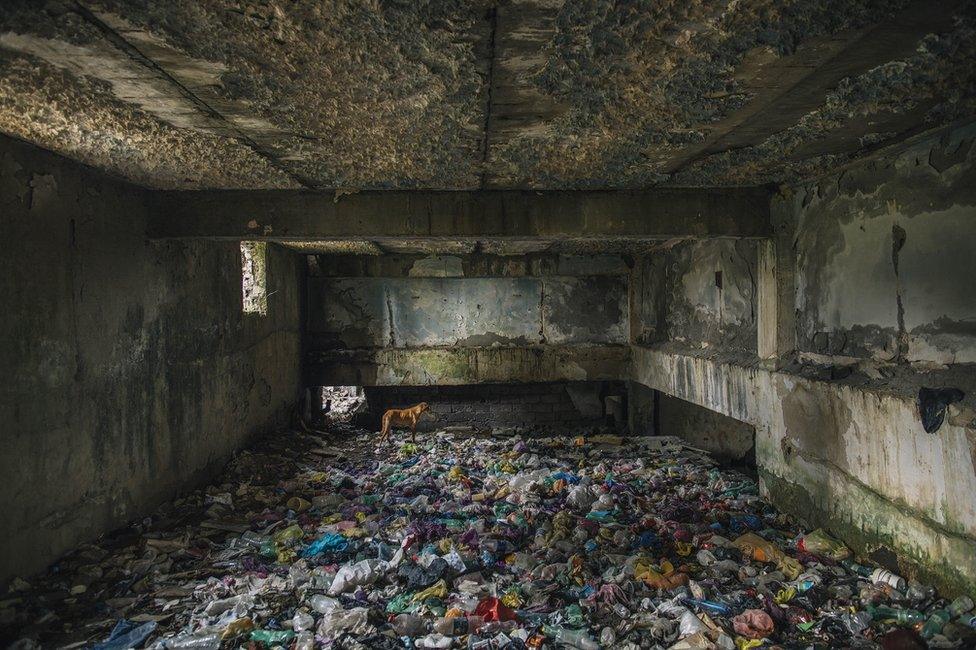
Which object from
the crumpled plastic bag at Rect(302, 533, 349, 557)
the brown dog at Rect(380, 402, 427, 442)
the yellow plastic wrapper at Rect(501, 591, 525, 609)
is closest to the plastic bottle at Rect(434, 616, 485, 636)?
the yellow plastic wrapper at Rect(501, 591, 525, 609)

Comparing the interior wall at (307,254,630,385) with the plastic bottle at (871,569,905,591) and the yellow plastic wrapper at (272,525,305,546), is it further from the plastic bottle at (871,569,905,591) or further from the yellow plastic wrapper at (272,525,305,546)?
the plastic bottle at (871,569,905,591)

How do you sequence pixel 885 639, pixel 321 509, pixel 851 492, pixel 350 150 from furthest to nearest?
pixel 321 509 → pixel 851 492 → pixel 350 150 → pixel 885 639

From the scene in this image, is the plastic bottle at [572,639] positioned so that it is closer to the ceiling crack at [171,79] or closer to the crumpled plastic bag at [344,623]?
the crumpled plastic bag at [344,623]

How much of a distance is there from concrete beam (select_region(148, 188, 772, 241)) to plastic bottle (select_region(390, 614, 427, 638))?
2.70 m

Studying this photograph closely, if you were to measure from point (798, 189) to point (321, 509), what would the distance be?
189 inches

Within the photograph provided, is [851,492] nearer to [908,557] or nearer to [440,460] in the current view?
[908,557]

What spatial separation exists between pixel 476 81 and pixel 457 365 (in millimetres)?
6822

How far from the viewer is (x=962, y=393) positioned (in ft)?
9.65

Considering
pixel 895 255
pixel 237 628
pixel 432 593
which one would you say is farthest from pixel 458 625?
pixel 895 255

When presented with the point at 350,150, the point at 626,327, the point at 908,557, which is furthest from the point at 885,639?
the point at 626,327

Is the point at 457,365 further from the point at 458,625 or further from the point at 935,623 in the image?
the point at 935,623

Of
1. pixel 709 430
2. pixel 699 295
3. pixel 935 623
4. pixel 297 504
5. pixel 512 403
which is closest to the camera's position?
pixel 935 623

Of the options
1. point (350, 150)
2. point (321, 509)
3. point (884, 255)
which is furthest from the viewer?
point (321, 509)

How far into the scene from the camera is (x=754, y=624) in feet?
9.82
